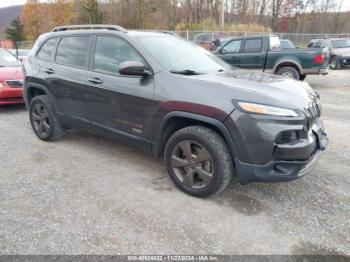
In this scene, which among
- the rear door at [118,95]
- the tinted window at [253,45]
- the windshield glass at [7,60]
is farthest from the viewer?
the tinted window at [253,45]

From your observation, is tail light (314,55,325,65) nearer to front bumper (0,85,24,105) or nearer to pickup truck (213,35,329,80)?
pickup truck (213,35,329,80)

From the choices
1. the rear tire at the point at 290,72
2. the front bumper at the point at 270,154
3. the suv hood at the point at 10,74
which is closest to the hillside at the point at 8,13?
the suv hood at the point at 10,74

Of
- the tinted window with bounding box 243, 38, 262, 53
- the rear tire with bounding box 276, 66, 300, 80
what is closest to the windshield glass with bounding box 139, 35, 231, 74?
the rear tire with bounding box 276, 66, 300, 80

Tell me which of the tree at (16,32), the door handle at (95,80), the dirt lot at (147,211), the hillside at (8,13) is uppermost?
the hillside at (8,13)

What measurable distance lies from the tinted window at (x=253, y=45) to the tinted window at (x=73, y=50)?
7374 mm

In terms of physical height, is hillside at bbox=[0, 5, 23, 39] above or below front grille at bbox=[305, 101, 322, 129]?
above

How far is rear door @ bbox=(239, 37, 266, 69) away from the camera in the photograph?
10186mm

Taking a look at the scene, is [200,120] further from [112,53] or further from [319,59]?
[319,59]

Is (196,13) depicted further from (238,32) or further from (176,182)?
(176,182)

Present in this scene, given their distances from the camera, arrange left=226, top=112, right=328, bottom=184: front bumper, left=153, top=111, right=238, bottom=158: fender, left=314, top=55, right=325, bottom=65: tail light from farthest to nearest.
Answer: left=314, top=55, right=325, bottom=65: tail light < left=153, top=111, right=238, bottom=158: fender < left=226, top=112, right=328, bottom=184: front bumper

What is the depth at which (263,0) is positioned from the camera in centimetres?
3909

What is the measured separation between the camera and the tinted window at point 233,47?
10.6m

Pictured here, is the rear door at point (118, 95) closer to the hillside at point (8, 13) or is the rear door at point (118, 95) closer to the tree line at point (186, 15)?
the tree line at point (186, 15)

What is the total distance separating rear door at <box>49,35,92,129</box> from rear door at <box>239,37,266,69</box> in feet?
23.7
